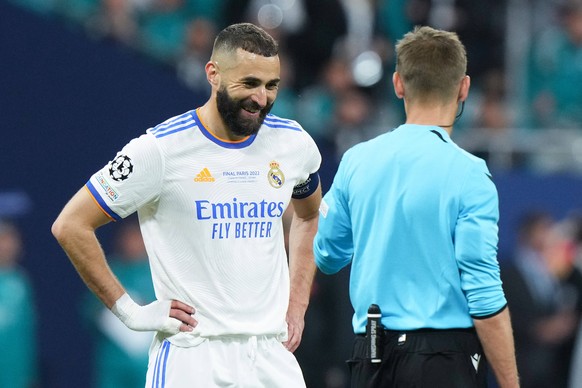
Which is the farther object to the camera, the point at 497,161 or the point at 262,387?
the point at 497,161

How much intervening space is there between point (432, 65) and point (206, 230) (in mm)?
1137

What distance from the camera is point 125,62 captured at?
10.3m

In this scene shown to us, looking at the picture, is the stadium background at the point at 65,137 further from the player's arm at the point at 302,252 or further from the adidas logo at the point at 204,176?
the adidas logo at the point at 204,176

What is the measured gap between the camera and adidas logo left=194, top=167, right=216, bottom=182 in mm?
5070

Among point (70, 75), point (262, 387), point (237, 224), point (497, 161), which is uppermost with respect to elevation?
point (70, 75)

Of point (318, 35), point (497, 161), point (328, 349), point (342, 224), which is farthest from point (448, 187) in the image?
point (318, 35)

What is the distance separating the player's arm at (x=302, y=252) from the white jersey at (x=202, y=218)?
0.43 meters

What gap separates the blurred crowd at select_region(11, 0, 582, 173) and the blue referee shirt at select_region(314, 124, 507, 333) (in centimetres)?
549

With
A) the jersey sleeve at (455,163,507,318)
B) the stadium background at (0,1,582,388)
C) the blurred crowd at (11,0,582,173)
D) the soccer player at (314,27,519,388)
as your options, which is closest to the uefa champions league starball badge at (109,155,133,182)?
the soccer player at (314,27,519,388)

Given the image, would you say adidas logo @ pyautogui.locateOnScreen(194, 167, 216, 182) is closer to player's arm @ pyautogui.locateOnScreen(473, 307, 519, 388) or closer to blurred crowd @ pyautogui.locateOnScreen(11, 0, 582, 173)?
player's arm @ pyautogui.locateOnScreen(473, 307, 519, 388)

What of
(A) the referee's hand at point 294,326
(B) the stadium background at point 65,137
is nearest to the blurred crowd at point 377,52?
(B) the stadium background at point 65,137

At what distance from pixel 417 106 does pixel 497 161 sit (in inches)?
220

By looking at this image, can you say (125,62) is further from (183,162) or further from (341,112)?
(183,162)

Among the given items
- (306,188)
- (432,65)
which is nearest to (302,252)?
(306,188)
